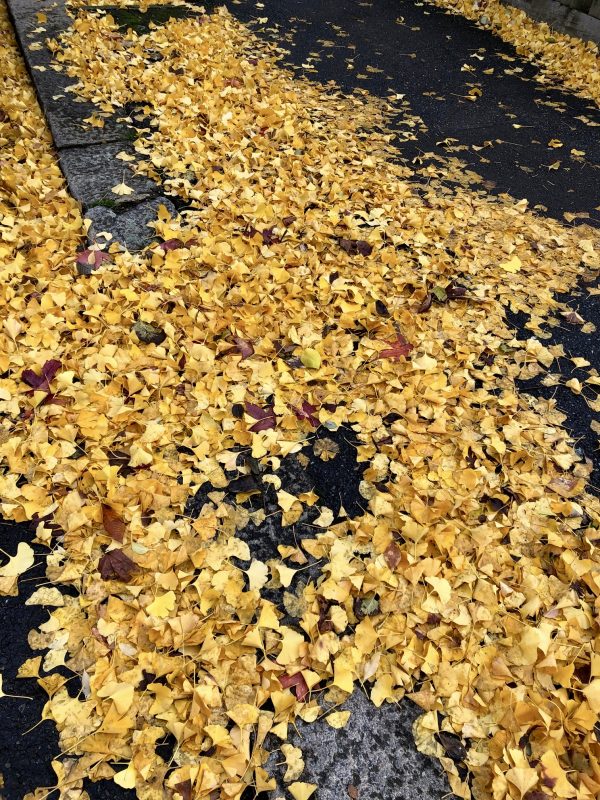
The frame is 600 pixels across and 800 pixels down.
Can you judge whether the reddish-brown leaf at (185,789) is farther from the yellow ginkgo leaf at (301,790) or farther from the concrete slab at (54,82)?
the concrete slab at (54,82)

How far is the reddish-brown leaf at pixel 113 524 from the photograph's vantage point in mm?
1937

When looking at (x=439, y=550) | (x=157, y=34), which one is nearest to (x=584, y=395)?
(x=439, y=550)

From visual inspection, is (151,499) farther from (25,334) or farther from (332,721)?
(25,334)

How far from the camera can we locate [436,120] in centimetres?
502

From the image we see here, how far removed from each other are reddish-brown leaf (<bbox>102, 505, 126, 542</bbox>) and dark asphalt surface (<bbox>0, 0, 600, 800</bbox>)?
0.25m

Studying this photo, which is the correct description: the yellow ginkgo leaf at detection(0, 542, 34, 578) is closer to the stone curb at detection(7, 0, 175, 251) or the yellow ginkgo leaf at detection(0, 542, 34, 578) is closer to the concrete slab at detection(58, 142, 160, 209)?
the stone curb at detection(7, 0, 175, 251)

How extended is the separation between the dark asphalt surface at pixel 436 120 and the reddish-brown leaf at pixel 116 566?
0.24m

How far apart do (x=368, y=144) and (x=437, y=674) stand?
161 inches

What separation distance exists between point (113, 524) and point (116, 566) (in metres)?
0.17

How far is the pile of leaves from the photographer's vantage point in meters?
6.05

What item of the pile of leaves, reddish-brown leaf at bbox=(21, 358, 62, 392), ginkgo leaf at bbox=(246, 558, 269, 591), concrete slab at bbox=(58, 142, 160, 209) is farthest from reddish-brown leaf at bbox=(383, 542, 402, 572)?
the pile of leaves

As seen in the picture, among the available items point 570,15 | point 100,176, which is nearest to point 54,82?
point 100,176

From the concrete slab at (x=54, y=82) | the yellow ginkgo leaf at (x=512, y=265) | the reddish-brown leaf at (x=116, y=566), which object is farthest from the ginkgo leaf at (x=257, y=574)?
the concrete slab at (x=54, y=82)

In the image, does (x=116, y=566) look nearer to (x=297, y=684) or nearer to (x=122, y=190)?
(x=297, y=684)
